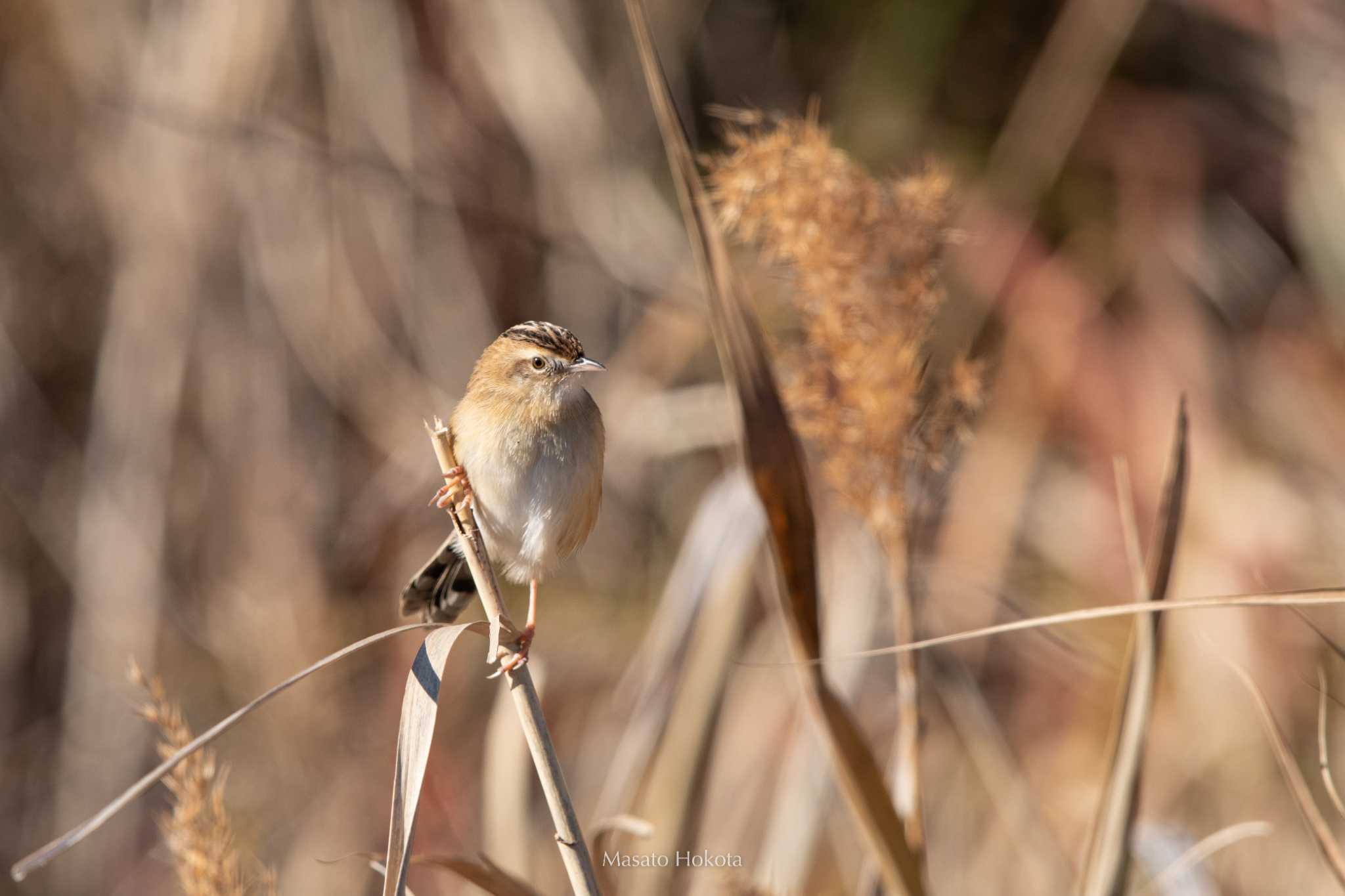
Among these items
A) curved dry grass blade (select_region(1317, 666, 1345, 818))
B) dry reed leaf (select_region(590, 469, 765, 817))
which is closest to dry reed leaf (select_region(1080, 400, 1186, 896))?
curved dry grass blade (select_region(1317, 666, 1345, 818))

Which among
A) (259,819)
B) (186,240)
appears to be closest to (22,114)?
(186,240)

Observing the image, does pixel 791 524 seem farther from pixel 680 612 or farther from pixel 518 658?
pixel 680 612

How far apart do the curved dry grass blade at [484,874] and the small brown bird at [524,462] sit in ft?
2.53

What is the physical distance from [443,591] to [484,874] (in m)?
0.97

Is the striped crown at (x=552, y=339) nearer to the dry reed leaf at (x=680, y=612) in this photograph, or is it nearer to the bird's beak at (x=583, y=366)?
the bird's beak at (x=583, y=366)

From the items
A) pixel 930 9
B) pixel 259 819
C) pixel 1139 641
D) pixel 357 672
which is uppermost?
pixel 930 9

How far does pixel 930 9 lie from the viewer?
15.4 ft

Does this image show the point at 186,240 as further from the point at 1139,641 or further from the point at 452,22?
the point at 1139,641

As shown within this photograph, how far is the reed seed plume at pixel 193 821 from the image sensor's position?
1.44m

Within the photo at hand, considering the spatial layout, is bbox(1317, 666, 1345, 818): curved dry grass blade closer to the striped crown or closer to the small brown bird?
the small brown bird

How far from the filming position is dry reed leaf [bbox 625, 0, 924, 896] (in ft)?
5.28

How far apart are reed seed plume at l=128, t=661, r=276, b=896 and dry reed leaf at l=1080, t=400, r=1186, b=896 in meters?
1.23

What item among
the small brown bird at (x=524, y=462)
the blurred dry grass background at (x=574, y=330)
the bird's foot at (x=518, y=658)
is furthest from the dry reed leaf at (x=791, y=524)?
the blurred dry grass background at (x=574, y=330)

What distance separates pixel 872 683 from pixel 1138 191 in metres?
2.47
